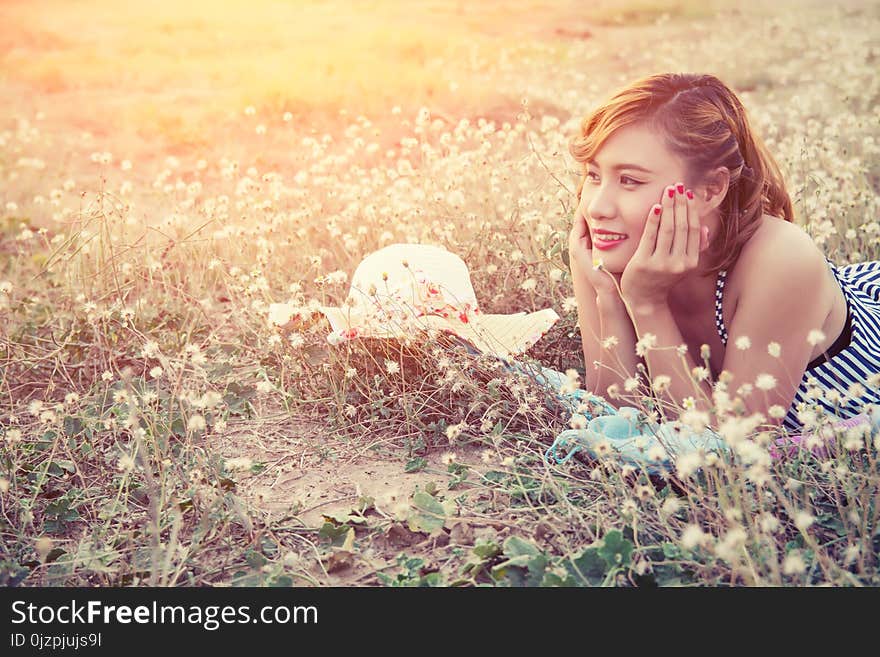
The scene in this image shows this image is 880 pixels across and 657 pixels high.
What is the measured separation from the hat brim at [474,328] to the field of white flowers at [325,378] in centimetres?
7

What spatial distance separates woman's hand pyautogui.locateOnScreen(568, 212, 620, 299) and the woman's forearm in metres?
0.02

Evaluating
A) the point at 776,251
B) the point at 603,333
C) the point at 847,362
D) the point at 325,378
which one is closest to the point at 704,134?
the point at 776,251

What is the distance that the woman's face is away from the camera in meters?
2.57

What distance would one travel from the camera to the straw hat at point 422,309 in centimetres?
297

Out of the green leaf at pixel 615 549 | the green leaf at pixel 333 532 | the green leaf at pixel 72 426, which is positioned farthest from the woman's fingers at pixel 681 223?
the green leaf at pixel 72 426

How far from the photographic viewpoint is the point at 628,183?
2.62 meters

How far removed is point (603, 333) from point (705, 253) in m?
0.42

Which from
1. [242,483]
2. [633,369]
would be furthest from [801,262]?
[242,483]

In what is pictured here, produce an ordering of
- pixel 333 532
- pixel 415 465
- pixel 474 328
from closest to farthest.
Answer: pixel 333 532, pixel 415 465, pixel 474 328

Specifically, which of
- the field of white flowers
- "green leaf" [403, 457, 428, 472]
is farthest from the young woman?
"green leaf" [403, 457, 428, 472]

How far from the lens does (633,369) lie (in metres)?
2.95

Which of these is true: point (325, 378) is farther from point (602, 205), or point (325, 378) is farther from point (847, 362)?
point (847, 362)

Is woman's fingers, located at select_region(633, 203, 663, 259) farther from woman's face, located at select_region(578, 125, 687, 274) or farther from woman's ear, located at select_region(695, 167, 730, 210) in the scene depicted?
woman's ear, located at select_region(695, 167, 730, 210)

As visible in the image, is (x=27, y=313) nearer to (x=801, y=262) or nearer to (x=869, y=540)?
(x=801, y=262)
